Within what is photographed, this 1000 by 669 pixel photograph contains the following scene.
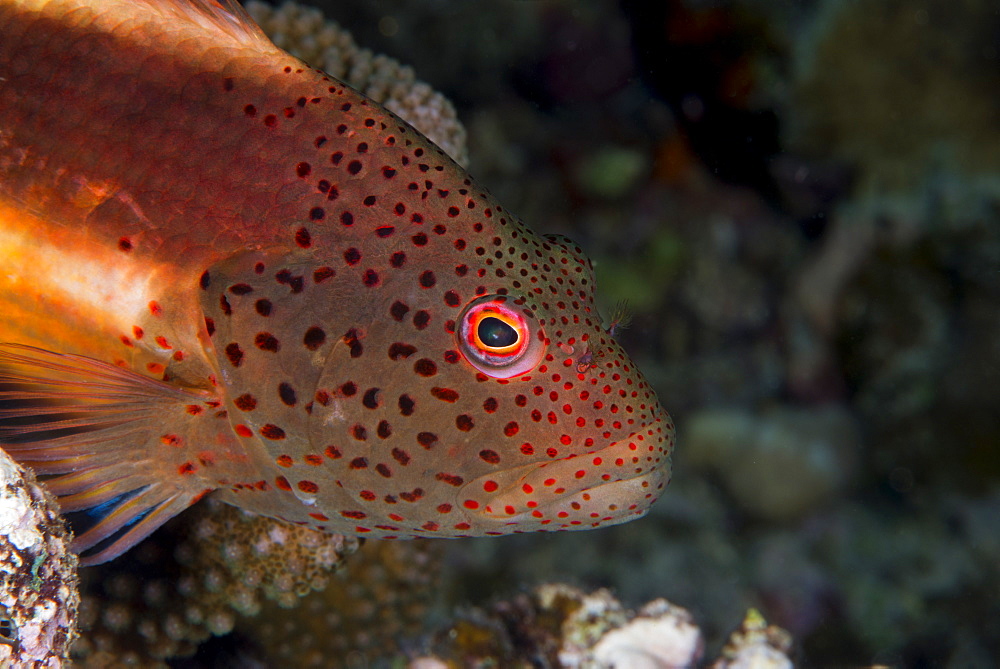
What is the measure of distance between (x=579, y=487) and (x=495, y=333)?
2.23ft

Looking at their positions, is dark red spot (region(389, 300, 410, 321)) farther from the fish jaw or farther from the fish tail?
the fish tail

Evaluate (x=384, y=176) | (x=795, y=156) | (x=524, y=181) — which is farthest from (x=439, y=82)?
(x=384, y=176)

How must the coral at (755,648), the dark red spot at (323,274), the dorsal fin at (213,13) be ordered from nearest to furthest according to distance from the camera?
the dark red spot at (323,274) → the dorsal fin at (213,13) → the coral at (755,648)

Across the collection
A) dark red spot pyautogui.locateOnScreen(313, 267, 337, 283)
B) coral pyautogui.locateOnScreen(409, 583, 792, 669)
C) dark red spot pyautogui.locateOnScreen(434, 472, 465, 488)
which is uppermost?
dark red spot pyautogui.locateOnScreen(313, 267, 337, 283)

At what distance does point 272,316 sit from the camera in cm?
269

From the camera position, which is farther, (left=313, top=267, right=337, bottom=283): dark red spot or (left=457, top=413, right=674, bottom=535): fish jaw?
(left=313, top=267, right=337, bottom=283): dark red spot

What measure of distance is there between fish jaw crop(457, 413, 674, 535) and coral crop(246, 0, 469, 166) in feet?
7.67

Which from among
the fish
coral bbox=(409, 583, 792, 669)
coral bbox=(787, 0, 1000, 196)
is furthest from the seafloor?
the fish

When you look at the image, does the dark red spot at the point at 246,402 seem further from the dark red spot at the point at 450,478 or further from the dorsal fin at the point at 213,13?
the dorsal fin at the point at 213,13

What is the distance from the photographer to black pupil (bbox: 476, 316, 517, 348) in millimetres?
2578

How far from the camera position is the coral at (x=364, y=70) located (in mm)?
4109

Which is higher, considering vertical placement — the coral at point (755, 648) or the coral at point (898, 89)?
the coral at point (898, 89)

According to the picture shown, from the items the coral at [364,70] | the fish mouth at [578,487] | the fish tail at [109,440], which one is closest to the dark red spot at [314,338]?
the fish tail at [109,440]

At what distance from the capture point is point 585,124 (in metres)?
8.02
